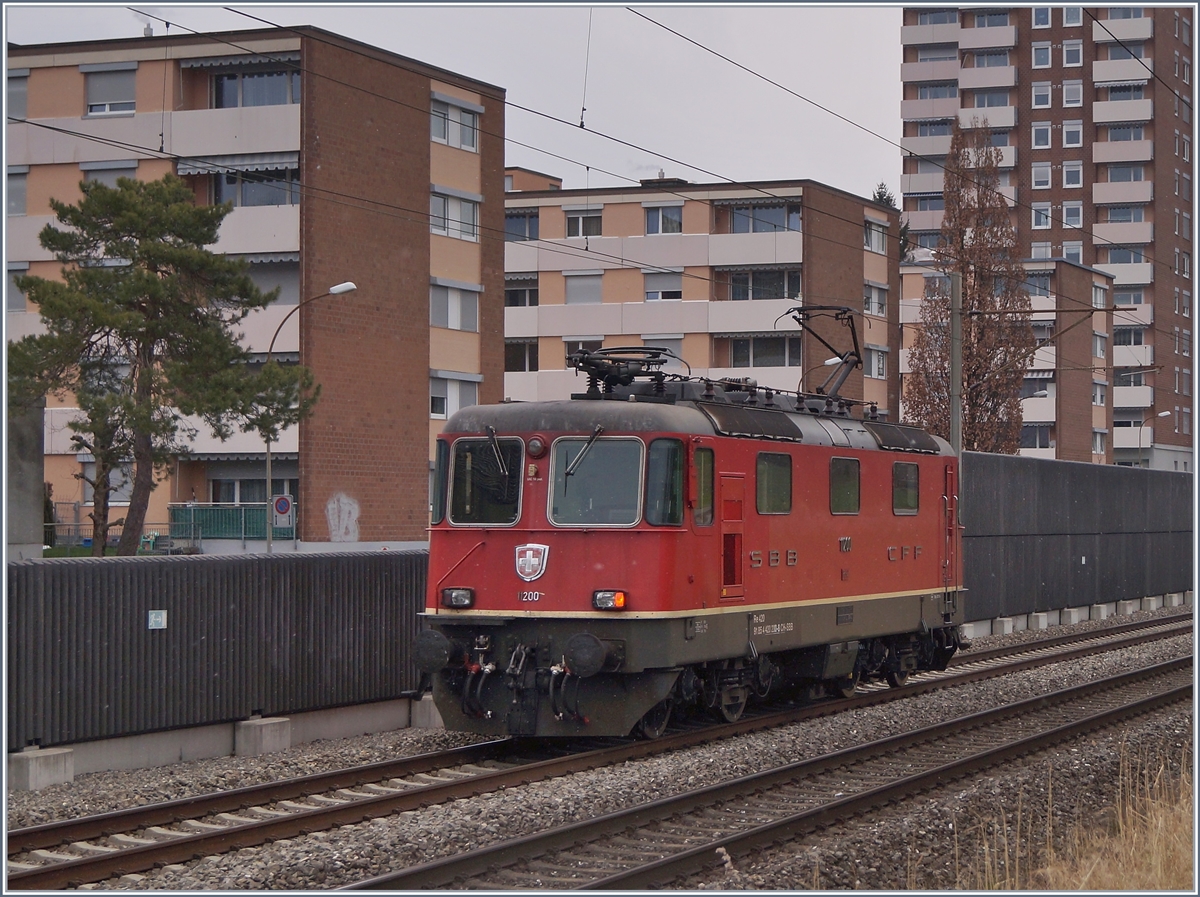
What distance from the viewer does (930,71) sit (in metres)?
89.9

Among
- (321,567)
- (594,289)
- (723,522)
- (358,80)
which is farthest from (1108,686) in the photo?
(594,289)

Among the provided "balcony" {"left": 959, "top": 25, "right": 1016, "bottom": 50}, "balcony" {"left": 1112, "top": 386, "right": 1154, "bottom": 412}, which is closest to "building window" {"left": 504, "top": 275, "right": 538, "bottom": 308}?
"balcony" {"left": 1112, "top": 386, "right": 1154, "bottom": 412}

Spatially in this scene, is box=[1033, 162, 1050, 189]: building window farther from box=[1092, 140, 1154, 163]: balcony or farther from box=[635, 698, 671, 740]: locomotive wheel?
box=[635, 698, 671, 740]: locomotive wheel

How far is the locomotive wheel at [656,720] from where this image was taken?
42.8ft

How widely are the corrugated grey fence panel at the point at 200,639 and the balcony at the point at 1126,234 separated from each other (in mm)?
76289

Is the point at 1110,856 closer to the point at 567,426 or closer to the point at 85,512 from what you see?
the point at 567,426

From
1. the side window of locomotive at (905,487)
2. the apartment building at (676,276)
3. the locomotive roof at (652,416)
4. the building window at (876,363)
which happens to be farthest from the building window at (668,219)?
the locomotive roof at (652,416)

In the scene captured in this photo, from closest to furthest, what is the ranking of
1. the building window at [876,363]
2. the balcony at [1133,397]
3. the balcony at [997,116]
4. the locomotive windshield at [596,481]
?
the locomotive windshield at [596,481] < the building window at [876,363] < the balcony at [1133,397] < the balcony at [997,116]

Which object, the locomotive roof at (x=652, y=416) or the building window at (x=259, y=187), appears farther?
the building window at (x=259, y=187)

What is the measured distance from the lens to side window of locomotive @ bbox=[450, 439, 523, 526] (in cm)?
1277

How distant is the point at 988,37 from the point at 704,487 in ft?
268

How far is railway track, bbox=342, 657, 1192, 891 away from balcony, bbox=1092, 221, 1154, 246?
72905 millimetres

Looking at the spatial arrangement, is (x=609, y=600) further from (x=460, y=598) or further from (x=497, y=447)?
(x=497, y=447)

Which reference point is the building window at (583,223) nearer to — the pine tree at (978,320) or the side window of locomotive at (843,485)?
the pine tree at (978,320)
